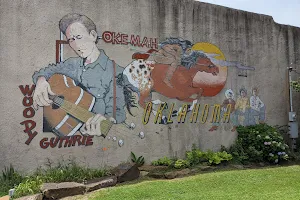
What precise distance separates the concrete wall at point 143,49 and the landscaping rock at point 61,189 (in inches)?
36.4

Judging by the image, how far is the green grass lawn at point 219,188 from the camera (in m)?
5.21

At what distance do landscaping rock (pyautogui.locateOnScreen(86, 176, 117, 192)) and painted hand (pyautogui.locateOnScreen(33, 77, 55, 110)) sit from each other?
1863mm

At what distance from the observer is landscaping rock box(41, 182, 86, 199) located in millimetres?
5332

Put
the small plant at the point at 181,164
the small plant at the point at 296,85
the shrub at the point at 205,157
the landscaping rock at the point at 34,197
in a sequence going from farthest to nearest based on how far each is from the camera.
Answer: the small plant at the point at 296,85 < the shrub at the point at 205,157 < the small plant at the point at 181,164 < the landscaping rock at the point at 34,197

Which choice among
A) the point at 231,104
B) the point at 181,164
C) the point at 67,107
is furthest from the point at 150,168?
the point at 231,104

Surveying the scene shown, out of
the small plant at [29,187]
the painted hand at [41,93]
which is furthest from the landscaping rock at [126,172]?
the painted hand at [41,93]

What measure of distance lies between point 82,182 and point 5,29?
3298 mm

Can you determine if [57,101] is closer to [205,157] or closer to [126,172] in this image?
[126,172]

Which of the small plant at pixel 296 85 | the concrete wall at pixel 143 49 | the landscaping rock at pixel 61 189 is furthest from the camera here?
the small plant at pixel 296 85

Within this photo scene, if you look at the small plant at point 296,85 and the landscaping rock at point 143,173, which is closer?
the landscaping rock at point 143,173

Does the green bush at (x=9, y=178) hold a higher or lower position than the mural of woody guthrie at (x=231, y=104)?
lower

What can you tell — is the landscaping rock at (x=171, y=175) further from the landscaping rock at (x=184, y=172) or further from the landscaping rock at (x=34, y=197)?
the landscaping rock at (x=34, y=197)

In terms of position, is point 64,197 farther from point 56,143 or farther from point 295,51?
point 295,51

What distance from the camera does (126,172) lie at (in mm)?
6441
